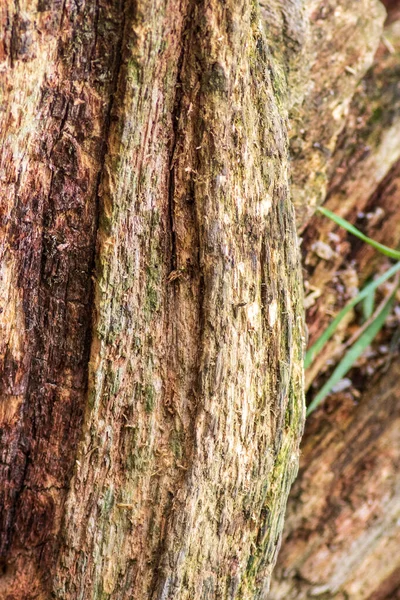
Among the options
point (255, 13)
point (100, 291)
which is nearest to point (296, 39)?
point (255, 13)

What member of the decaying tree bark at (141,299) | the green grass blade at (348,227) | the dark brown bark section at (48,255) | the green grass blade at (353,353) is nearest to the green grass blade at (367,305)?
the green grass blade at (353,353)

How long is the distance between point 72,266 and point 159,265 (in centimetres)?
17

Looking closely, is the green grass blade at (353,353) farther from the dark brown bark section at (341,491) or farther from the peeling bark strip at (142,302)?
the peeling bark strip at (142,302)

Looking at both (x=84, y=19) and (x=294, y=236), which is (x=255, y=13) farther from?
(x=294, y=236)

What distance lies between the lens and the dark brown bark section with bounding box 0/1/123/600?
3.40 ft

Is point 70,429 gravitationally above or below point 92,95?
below

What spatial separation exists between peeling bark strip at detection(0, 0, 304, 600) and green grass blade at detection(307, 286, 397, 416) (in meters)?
0.67

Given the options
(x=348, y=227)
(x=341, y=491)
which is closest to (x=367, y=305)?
(x=348, y=227)

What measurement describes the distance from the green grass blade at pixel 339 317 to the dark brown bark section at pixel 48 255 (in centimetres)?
87

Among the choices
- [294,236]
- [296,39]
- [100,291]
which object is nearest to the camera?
[100,291]

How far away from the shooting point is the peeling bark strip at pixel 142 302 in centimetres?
106

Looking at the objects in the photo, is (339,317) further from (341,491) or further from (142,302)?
(142,302)

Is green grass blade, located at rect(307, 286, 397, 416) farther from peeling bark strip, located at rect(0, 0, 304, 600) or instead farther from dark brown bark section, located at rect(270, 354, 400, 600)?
peeling bark strip, located at rect(0, 0, 304, 600)

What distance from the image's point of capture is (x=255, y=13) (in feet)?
3.74
